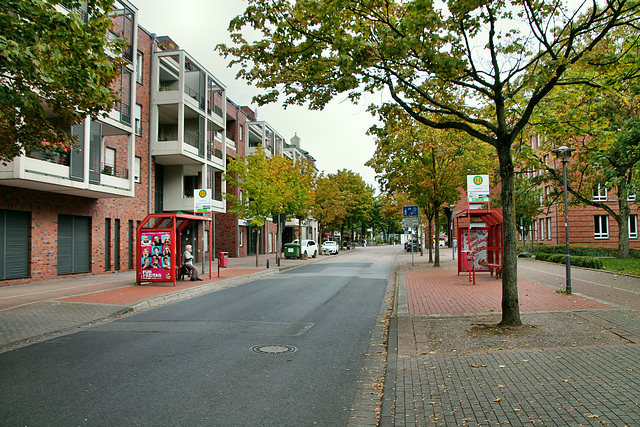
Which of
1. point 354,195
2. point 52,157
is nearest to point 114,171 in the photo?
point 52,157

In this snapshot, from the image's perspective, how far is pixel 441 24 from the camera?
23.7ft

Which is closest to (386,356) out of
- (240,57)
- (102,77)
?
(240,57)

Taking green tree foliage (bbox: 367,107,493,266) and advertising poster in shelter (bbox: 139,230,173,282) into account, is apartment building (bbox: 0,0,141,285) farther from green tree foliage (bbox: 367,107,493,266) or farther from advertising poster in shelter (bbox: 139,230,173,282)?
green tree foliage (bbox: 367,107,493,266)

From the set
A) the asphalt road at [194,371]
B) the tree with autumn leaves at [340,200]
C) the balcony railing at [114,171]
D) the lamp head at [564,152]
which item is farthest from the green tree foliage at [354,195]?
the asphalt road at [194,371]

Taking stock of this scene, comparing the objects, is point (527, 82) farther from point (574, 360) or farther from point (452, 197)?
point (452, 197)

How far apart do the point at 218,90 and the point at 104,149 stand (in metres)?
13.4

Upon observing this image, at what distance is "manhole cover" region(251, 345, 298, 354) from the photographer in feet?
22.0

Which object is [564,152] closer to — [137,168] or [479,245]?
[479,245]

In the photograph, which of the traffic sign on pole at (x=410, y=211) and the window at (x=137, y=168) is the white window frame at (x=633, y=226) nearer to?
the traffic sign on pole at (x=410, y=211)

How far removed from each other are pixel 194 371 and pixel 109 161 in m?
19.5

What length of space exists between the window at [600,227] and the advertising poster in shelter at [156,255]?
40.8 m

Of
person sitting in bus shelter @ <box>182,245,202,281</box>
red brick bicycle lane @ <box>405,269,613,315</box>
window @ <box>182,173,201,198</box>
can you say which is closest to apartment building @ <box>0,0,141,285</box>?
person sitting in bus shelter @ <box>182,245,202,281</box>

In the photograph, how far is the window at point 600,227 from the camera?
139ft

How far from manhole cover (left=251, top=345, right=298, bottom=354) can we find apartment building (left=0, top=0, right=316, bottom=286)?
20.2ft
